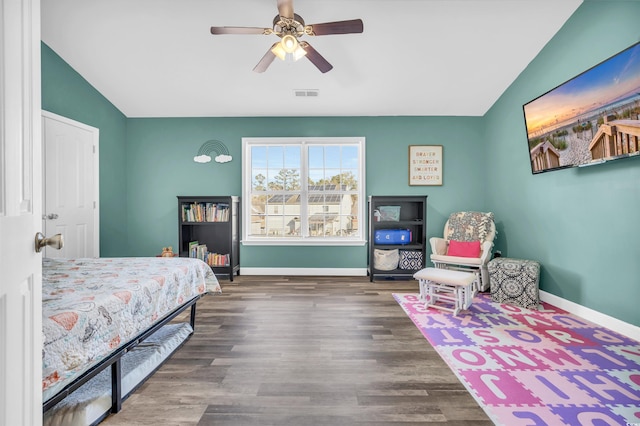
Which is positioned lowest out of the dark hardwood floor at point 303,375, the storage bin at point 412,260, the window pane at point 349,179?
the dark hardwood floor at point 303,375

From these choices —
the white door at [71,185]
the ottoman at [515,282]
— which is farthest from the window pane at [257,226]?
the ottoman at [515,282]

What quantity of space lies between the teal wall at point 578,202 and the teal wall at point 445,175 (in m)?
0.01

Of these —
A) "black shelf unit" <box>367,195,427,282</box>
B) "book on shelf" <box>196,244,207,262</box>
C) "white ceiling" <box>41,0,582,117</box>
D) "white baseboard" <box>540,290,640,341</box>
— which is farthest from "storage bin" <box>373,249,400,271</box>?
"book on shelf" <box>196,244,207,262</box>

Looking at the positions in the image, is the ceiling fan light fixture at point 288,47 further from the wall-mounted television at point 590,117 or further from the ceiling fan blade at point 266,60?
the wall-mounted television at point 590,117

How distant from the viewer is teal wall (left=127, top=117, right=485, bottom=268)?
186 inches

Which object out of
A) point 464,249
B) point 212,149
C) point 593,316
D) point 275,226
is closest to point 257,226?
point 275,226

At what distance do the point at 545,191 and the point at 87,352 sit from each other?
14.1 feet

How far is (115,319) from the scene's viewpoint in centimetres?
154

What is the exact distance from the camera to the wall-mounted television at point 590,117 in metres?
2.26

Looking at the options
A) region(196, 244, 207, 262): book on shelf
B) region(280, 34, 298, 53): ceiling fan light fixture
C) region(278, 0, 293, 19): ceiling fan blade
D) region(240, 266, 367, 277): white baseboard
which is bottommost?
region(240, 266, 367, 277): white baseboard

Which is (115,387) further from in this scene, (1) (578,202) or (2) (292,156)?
(1) (578,202)

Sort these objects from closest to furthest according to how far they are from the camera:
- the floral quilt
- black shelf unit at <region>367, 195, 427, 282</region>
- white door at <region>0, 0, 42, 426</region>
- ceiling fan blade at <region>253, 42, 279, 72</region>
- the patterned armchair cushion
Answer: white door at <region>0, 0, 42, 426</region> < the floral quilt < ceiling fan blade at <region>253, 42, 279, 72</region> < the patterned armchair cushion < black shelf unit at <region>367, 195, 427, 282</region>

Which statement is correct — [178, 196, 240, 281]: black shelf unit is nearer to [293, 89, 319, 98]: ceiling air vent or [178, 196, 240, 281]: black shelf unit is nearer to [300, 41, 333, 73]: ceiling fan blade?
[293, 89, 319, 98]: ceiling air vent

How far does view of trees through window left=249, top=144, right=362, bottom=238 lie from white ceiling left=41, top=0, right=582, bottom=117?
0.63 m
